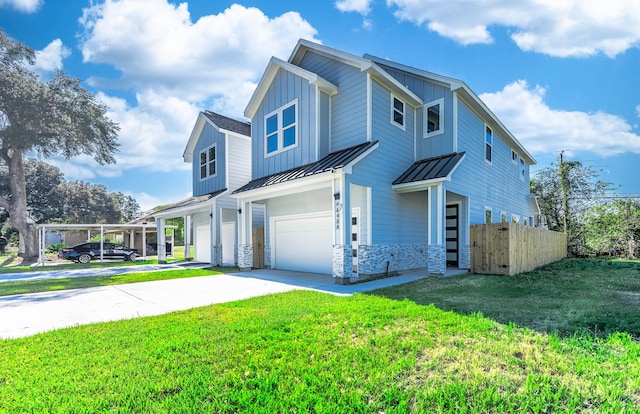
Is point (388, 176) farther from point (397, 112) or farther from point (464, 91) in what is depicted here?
point (464, 91)

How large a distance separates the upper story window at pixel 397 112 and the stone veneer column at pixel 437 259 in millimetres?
4399

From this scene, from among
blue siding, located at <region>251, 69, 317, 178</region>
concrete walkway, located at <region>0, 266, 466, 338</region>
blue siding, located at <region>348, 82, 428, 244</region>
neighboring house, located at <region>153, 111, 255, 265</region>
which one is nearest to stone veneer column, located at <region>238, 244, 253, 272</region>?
concrete walkway, located at <region>0, 266, 466, 338</region>

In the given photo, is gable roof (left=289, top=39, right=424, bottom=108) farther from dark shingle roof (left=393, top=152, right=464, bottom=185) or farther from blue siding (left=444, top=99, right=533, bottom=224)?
dark shingle roof (left=393, top=152, right=464, bottom=185)

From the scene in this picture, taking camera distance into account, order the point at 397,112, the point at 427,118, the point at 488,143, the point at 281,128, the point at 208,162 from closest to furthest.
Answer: the point at 397,112 < the point at 427,118 < the point at 281,128 < the point at 488,143 < the point at 208,162

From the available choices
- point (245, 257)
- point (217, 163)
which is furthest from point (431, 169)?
point (217, 163)

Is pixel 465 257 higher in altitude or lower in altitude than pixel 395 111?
lower

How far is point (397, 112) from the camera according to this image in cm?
1142

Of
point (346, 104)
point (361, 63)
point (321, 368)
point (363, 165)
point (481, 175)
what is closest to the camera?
point (321, 368)

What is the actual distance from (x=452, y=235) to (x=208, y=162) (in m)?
12.5

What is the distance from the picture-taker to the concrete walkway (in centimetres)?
559

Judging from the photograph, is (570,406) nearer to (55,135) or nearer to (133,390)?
(133,390)

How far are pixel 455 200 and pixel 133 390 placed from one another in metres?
11.8

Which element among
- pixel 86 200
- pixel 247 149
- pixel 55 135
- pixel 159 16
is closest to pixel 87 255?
pixel 55 135

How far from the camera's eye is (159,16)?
10.1 meters
